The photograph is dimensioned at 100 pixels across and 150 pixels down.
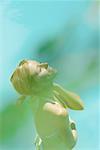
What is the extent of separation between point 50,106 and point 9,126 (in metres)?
0.04

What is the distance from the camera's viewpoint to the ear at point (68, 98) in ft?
0.77

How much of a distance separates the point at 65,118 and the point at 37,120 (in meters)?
0.02

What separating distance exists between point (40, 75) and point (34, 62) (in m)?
0.01

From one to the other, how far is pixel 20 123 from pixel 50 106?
33 millimetres

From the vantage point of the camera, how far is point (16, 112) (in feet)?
0.69

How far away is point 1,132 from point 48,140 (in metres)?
0.04

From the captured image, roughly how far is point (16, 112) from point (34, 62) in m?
0.05

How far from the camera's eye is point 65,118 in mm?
209

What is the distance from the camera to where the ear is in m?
0.24

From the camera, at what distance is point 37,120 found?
21 centimetres

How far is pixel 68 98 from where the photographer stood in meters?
Answer: 0.24

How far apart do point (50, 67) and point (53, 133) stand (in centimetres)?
7

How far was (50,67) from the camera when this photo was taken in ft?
0.80

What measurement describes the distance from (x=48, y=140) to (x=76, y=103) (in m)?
0.06
